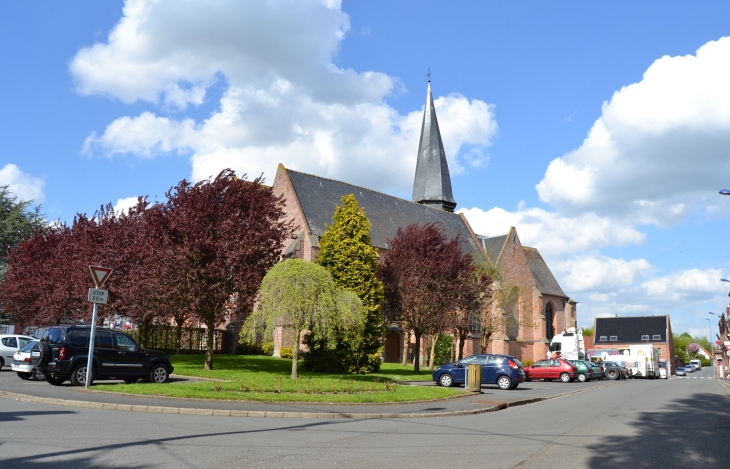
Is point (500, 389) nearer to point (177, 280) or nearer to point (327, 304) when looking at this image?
point (327, 304)

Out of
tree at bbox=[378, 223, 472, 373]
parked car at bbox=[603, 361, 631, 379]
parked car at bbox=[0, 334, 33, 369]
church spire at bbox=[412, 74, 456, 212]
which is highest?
church spire at bbox=[412, 74, 456, 212]

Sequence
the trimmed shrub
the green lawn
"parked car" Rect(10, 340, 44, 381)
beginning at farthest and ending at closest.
Answer: the trimmed shrub < "parked car" Rect(10, 340, 44, 381) < the green lawn

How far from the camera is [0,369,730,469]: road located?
25.5 feet

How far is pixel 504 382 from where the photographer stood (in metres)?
25.8

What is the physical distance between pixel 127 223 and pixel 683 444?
2995 centimetres

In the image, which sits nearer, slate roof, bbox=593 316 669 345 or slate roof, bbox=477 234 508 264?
slate roof, bbox=477 234 508 264

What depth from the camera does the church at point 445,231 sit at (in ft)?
144

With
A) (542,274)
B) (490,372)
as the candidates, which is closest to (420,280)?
(490,372)

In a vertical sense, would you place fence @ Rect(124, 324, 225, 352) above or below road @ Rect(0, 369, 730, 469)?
above

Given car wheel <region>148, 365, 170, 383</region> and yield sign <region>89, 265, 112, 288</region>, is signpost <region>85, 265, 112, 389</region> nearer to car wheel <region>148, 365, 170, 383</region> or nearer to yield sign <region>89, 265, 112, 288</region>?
yield sign <region>89, 265, 112, 288</region>

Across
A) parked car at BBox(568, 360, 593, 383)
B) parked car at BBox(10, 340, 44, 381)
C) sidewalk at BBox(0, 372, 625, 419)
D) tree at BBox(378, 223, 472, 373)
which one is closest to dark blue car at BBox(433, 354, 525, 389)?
tree at BBox(378, 223, 472, 373)

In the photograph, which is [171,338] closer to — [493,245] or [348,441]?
[348,441]

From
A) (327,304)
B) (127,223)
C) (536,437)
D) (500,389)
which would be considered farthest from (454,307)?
(536,437)

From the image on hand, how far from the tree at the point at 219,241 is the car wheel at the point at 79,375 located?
18.2ft
